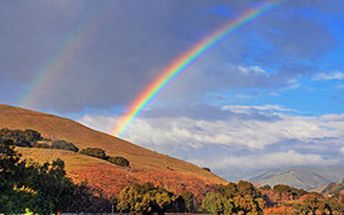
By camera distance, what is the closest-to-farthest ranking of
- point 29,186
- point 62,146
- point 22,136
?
point 29,186
point 22,136
point 62,146

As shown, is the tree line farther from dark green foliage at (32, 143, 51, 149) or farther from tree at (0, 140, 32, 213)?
dark green foliage at (32, 143, 51, 149)

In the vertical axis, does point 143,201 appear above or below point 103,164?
below

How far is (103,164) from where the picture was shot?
143125 millimetres

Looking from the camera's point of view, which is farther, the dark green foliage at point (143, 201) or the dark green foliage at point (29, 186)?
the dark green foliage at point (143, 201)

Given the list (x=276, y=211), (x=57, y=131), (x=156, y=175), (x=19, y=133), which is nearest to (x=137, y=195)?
(x=276, y=211)

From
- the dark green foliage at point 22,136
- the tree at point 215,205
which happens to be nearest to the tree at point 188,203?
the tree at point 215,205

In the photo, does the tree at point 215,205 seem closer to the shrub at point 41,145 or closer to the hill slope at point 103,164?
the hill slope at point 103,164

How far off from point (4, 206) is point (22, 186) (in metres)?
6.83

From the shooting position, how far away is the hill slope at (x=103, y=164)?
127 metres

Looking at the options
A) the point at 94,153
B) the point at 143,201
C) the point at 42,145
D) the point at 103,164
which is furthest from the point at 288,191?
the point at 143,201

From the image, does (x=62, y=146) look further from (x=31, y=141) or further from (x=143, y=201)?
(x=143, y=201)

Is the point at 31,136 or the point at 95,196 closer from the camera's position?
the point at 95,196

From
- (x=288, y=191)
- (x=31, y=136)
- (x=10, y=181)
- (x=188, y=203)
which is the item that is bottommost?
(x=10, y=181)

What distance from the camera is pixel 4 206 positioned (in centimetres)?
4875
